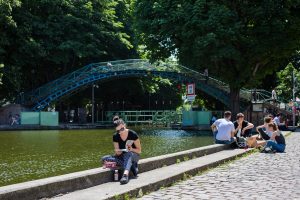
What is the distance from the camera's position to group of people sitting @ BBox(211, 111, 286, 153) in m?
17.1

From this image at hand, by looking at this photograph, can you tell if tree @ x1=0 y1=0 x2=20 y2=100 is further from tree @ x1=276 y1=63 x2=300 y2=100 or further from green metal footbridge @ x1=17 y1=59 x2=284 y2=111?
tree @ x1=276 y1=63 x2=300 y2=100

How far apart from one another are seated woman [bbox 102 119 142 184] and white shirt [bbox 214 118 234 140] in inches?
306

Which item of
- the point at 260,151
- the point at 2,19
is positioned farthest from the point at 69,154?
the point at 2,19

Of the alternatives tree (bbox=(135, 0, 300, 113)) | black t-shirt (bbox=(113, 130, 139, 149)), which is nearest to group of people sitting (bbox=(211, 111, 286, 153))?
black t-shirt (bbox=(113, 130, 139, 149))

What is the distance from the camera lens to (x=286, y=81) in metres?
53.3

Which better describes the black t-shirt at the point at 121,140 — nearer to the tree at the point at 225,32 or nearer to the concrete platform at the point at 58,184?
the concrete platform at the point at 58,184

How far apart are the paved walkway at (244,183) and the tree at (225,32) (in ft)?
67.3

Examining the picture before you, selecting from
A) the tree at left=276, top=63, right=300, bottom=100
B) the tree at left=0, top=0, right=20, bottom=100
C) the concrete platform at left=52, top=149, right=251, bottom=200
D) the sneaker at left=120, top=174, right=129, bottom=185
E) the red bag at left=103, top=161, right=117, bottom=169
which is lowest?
the concrete platform at left=52, top=149, right=251, bottom=200

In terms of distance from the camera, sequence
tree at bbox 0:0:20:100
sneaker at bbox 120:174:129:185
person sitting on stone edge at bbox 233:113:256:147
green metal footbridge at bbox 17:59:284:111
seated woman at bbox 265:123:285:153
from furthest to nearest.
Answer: green metal footbridge at bbox 17:59:284:111 < tree at bbox 0:0:20:100 < person sitting on stone edge at bbox 233:113:256:147 < seated woman at bbox 265:123:285:153 < sneaker at bbox 120:174:129:185

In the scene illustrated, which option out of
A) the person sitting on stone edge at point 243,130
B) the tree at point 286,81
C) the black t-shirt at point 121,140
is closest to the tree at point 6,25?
the person sitting on stone edge at point 243,130

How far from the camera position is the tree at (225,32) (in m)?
33.4

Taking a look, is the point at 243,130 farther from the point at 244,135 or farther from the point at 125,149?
the point at 125,149

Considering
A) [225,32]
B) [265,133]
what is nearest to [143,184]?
[265,133]

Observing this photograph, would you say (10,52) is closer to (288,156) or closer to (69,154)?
(69,154)
